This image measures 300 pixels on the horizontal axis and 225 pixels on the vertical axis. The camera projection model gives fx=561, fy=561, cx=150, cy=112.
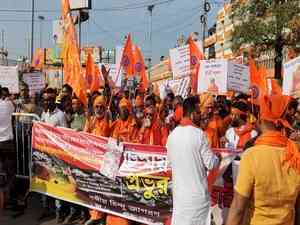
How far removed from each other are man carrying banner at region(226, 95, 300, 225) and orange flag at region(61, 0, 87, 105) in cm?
813

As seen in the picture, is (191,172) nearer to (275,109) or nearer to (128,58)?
(275,109)

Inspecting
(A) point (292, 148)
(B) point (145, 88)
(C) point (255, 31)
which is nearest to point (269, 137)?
(A) point (292, 148)

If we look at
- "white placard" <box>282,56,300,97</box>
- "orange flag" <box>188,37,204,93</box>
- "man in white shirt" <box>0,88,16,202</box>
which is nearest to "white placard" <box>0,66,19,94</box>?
"man in white shirt" <box>0,88,16,202</box>

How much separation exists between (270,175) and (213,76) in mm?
7525

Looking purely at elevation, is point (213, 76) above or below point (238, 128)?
above

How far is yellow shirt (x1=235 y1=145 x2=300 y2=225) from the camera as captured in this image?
137 inches

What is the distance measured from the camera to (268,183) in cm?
348

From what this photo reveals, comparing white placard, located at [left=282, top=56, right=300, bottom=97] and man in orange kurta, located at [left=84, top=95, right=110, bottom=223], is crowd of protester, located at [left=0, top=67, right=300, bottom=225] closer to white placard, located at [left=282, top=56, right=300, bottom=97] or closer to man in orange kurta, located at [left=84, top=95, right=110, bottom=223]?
man in orange kurta, located at [left=84, top=95, right=110, bottom=223]

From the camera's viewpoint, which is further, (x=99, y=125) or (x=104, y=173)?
(x=99, y=125)

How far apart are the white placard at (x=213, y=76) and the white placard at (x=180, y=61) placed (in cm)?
143

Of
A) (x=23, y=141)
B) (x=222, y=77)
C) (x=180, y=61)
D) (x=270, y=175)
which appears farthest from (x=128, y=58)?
(x=270, y=175)

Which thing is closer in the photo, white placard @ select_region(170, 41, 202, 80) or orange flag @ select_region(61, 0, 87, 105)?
orange flag @ select_region(61, 0, 87, 105)

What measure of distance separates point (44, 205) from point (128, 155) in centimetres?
222

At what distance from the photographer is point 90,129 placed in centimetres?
801
